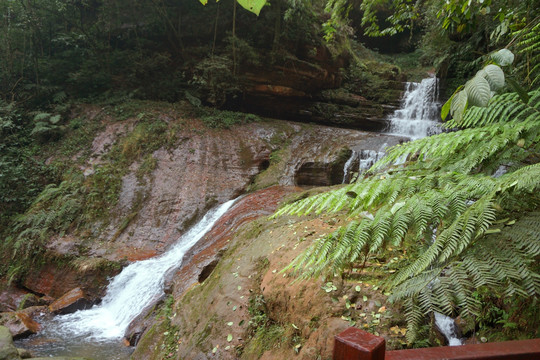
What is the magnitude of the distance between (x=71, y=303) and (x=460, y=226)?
26.7 ft

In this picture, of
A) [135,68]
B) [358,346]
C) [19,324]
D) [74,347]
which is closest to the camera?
[358,346]

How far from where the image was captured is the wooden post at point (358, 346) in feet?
2.71

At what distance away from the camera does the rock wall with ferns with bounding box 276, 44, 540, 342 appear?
1.33 metres

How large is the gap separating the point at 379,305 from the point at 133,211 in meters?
8.42

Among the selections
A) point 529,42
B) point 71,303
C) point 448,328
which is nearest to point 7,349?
point 71,303

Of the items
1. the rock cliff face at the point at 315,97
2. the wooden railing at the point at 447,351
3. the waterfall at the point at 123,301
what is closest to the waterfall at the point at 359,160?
the rock cliff face at the point at 315,97

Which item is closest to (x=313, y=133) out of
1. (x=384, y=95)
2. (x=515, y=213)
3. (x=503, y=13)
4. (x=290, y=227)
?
(x=384, y=95)

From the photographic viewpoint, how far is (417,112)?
12.5 m

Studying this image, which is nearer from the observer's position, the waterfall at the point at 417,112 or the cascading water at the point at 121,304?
the cascading water at the point at 121,304

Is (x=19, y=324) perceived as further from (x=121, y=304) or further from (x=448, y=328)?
(x=448, y=328)

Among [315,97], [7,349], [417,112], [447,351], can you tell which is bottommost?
[7,349]

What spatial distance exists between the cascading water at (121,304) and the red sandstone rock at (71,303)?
0.12 meters

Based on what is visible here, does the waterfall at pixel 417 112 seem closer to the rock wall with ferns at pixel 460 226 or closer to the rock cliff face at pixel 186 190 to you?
the rock cliff face at pixel 186 190

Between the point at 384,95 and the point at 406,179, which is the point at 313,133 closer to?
the point at 384,95
